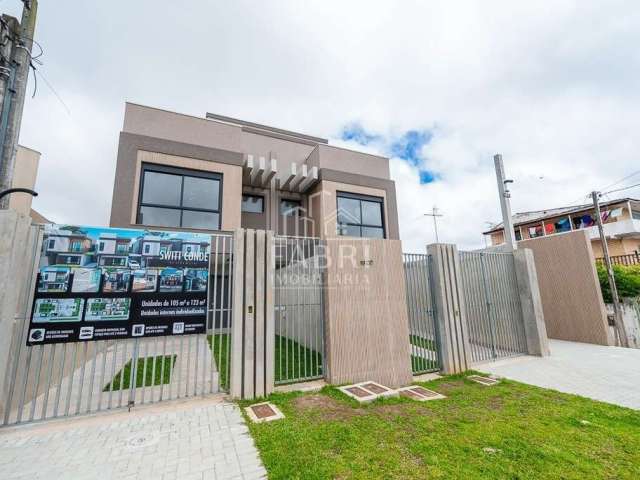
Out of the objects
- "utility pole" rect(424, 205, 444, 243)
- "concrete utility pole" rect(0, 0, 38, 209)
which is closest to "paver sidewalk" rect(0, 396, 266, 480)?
"concrete utility pole" rect(0, 0, 38, 209)

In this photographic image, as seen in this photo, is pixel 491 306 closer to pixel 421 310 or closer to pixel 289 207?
pixel 421 310

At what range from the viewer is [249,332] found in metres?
4.12

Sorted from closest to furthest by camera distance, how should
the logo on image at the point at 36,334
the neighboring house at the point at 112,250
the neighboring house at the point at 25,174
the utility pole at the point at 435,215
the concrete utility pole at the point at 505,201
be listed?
the logo on image at the point at 36,334 → the neighboring house at the point at 112,250 → the neighboring house at the point at 25,174 → the concrete utility pole at the point at 505,201 → the utility pole at the point at 435,215

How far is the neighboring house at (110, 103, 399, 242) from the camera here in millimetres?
8609

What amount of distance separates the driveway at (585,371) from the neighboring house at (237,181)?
270 inches

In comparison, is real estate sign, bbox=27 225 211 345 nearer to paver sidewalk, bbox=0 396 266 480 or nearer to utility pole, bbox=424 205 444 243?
paver sidewalk, bbox=0 396 266 480

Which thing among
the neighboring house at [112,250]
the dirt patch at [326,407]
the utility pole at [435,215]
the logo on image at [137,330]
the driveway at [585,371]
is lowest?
the driveway at [585,371]

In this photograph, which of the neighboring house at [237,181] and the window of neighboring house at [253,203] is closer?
the neighboring house at [237,181]

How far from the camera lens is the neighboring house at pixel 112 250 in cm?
362

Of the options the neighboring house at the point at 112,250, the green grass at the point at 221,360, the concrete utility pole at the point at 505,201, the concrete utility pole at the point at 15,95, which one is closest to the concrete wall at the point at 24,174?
the concrete utility pole at the point at 15,95

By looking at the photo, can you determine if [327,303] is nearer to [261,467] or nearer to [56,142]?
[261,467]

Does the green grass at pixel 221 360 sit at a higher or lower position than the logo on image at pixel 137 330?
lower

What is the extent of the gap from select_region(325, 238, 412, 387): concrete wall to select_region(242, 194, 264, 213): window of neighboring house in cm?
761

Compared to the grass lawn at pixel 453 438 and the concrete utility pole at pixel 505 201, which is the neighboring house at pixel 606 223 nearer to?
the concrete utility pole at pixel 505 201
